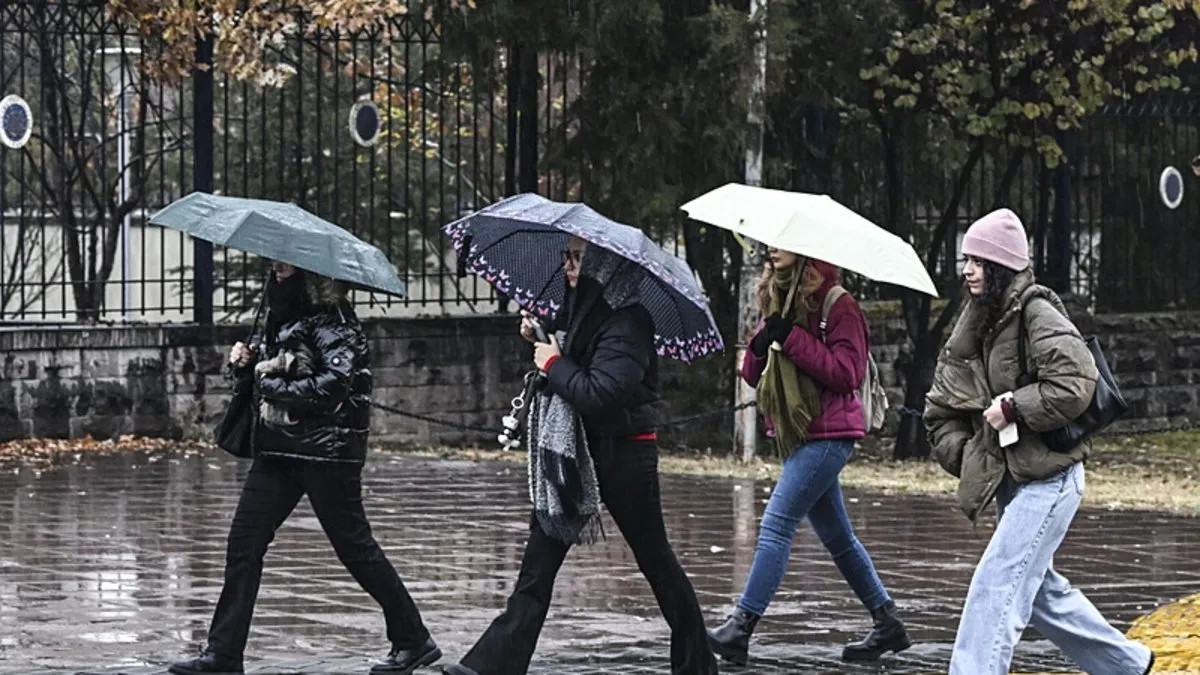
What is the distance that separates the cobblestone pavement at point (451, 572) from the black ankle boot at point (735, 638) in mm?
89

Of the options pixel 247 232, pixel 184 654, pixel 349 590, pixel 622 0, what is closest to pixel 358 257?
pixel 247 232

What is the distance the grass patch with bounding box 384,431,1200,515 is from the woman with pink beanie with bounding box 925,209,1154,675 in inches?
318

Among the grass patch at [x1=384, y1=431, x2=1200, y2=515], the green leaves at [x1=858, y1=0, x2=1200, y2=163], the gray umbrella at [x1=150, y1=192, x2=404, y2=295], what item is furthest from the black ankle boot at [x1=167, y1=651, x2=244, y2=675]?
the green leaves at [x1=858, y1=0, x2=1200, y2=163]

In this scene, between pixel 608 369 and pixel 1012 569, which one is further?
pixel 608 369

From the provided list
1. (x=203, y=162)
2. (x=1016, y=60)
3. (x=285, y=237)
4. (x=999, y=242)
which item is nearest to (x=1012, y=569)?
(x=999, y=242)

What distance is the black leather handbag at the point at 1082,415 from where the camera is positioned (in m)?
8.03

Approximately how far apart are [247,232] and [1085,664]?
A: 3.33 metres

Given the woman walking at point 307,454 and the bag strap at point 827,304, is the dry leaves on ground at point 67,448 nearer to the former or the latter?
the woman walking at point 307,454

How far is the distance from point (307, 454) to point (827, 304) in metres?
2.13

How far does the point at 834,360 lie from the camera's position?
950 cm

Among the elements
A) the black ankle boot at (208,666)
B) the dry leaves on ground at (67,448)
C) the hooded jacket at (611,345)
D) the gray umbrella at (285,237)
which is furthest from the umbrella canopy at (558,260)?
the dry leaves on ground at (67,448)

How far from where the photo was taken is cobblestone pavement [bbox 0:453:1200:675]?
973cm

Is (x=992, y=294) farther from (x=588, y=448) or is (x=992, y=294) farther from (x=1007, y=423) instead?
(x=588, y=448)

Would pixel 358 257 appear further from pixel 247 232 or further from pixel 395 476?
pixel 395 476
